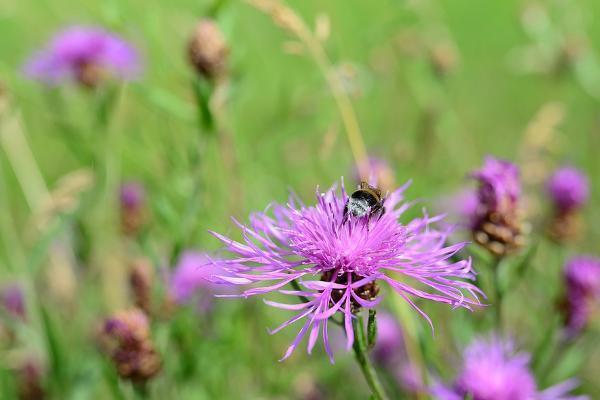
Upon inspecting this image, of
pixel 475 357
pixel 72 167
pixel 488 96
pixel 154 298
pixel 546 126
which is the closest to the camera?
pixel 475 357

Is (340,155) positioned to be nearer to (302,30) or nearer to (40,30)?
(302,30)

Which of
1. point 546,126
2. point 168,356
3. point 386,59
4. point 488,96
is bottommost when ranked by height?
point 168,356

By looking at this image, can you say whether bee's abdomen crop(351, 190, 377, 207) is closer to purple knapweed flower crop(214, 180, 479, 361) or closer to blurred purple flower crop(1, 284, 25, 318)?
purple knapweed flower crop(214, 180, 479, 361)

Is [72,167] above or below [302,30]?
above

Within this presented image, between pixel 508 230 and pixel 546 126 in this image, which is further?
pixel 546 126

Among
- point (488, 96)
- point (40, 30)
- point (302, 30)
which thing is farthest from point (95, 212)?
point (488, 96)

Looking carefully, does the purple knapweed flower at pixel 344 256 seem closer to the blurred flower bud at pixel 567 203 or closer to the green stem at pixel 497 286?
the green stem at pixel 497 286

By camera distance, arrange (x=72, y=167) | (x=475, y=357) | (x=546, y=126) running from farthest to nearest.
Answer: (x=72, y=167)
(x=546, y=126)
(x=475, y=357)
